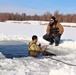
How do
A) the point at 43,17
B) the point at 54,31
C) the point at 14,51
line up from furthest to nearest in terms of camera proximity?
1. the point at 43,17
2. the point at 54,31
3. the point at 14,51

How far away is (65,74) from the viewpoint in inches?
189

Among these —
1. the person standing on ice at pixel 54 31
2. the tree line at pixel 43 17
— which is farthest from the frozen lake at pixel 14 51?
the tree line at pixel 43 17

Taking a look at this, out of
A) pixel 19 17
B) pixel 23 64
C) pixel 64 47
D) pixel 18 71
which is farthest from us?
pixel 19 17

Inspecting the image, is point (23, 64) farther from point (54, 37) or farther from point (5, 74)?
point (54, 37)

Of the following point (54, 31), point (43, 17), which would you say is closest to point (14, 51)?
point (54, 31)

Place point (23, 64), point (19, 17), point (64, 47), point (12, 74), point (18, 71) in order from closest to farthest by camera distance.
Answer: point (12, 74) < point (18, 71) < point (23, 64) < point (64, 47) < point (19, 17)

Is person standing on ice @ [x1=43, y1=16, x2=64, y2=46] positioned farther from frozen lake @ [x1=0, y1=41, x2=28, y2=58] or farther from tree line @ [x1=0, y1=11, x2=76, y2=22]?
tree line @ [x1=0, y1=11, x2=76, y2=22]

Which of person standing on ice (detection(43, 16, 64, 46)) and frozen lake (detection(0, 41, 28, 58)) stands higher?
person standing on ice (detection(43, 16, 64, 46))

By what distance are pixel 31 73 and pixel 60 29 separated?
5851mm

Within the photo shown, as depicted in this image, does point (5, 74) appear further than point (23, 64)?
No

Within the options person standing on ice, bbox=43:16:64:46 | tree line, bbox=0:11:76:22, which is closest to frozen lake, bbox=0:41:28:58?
person standing on ice, bbox=43:16:64:46

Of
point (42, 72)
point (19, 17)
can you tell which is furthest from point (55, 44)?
point (19, 17)

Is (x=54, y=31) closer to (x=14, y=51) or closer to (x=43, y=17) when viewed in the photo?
(x=14, y=51)

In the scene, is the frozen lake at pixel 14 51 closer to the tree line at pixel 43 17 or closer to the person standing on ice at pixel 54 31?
the person standing on ice at pixel 54 31
